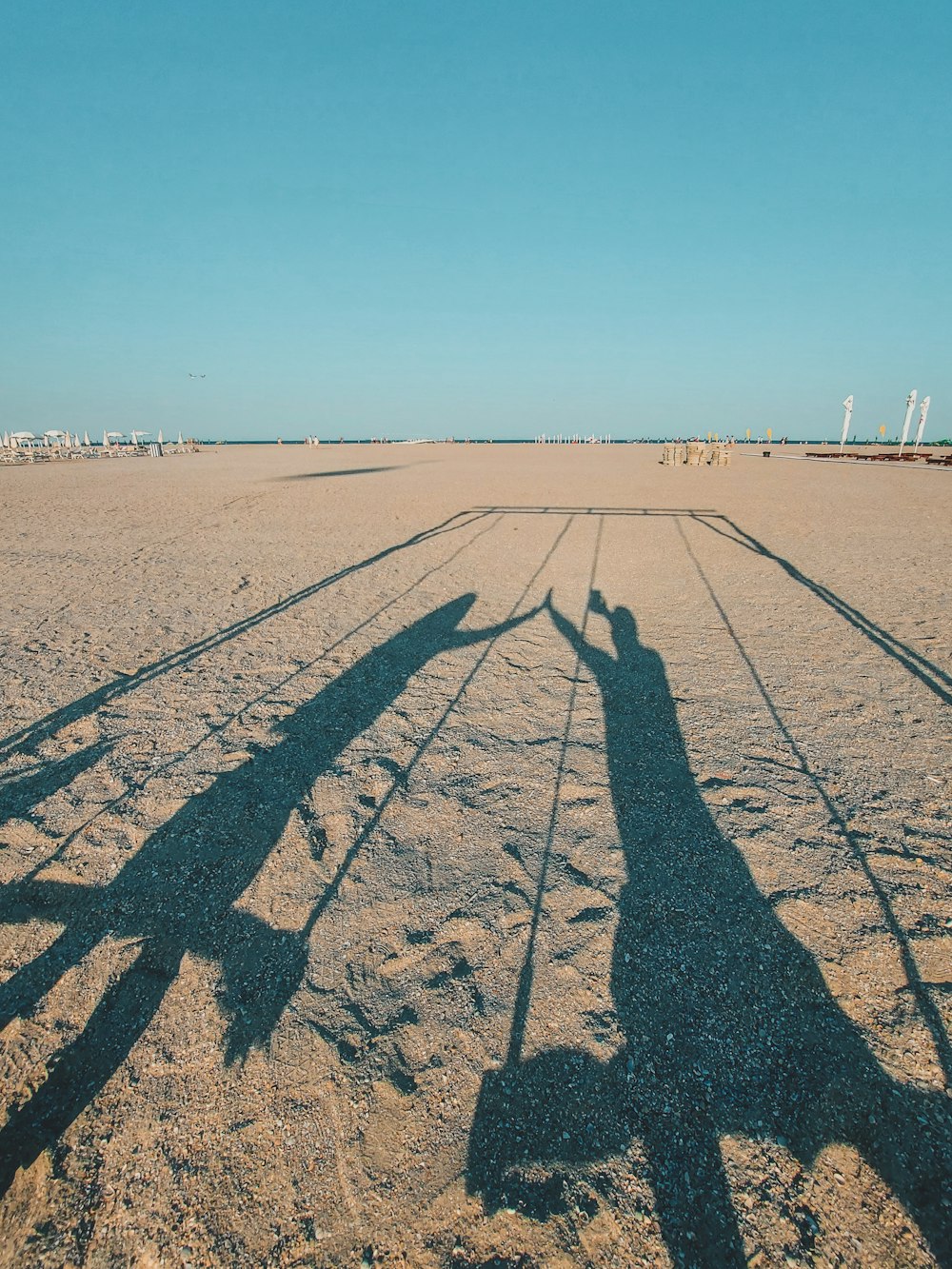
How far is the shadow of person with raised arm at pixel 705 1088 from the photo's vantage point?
1959mm

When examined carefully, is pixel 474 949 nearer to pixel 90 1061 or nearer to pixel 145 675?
pixel 90 1061

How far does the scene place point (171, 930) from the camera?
2959 millimetres

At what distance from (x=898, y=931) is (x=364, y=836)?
295 centimetres

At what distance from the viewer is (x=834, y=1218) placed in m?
1.88

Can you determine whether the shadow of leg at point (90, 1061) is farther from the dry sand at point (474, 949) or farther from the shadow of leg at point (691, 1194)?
the shadow of leg at point (691, 1194)

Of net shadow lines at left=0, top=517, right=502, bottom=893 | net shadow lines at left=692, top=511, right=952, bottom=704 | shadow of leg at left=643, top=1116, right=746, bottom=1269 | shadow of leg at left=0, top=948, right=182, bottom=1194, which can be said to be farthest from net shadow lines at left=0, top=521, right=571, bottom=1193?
net shadow lines at left=692, top=511, right=952, bottom=704

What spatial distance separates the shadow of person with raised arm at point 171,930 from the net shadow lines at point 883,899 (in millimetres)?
2761

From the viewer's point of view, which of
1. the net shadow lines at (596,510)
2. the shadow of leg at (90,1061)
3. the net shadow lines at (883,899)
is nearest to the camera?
the shadow of leg at (90,1061)

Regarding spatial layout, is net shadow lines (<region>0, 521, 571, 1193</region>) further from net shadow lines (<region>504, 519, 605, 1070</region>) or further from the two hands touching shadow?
net shadow lines (<region>504, 519, 605, 1070</region>)

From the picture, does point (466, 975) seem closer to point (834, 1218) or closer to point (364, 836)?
point (364, 836)

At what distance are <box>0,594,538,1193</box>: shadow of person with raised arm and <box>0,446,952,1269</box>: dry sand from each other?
18mm

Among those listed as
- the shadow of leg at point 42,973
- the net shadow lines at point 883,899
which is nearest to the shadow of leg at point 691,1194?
the net shadow lines at point 883,899

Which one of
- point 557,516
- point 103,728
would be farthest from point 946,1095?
point 557,516

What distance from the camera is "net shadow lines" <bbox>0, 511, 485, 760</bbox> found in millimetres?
4777
